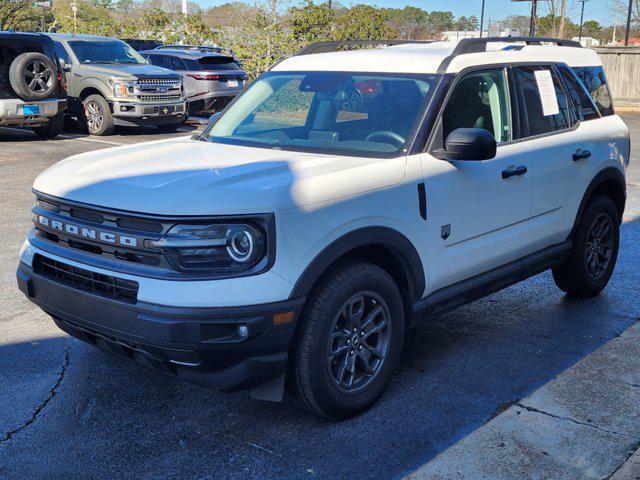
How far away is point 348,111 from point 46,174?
177 cm

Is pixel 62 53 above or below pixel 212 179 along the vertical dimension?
above

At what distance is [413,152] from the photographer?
4.27 metres

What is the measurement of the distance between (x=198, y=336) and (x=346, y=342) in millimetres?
871

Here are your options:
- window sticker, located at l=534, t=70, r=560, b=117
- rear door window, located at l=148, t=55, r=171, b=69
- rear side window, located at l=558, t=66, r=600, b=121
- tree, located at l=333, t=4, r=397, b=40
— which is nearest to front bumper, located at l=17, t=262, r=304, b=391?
window sticker, located at l=534, t=70, r=560, b=117

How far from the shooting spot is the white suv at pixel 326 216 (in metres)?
3.45

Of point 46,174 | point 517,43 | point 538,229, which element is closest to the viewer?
point 46,174

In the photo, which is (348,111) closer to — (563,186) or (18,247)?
(563,186)

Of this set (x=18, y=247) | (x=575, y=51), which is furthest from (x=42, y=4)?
(x=575, y=51)

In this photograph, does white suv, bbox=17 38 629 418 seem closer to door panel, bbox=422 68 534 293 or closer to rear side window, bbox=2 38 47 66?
door panel, bbox=422 68 534 293

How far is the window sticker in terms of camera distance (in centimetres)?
532

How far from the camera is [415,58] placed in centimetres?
474

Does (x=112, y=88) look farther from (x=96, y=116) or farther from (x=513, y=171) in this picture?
(x=513, y=171)

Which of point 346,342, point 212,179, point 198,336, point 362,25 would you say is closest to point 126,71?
point 362,25

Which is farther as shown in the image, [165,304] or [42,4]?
[42,4]
